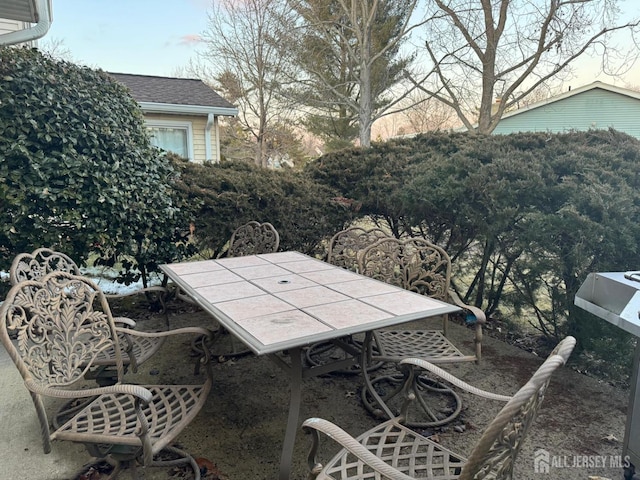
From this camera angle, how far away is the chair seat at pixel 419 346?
84.2 inches

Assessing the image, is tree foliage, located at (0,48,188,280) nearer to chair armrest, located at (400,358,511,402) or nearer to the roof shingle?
chair armrest, located at (400,358,511,402)

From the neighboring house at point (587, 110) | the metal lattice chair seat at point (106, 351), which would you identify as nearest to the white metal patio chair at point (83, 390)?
the metal lattice chair seat at point (106, 351)

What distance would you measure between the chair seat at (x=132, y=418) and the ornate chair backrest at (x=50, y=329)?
128mm

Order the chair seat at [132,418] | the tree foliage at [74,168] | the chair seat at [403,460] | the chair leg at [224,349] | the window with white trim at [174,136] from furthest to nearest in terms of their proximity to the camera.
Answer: the window with white trim at [174,136] < the chair leg at [224,349] < the tree foliage at [74,168] < the chair seat at [132,418] < the chair seat at [403,460]

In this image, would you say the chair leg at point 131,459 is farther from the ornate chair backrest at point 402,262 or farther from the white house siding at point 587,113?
the white house siding at point 587,113

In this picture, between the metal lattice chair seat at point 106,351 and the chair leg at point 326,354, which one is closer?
the metal lattice chair seat at point 106,351

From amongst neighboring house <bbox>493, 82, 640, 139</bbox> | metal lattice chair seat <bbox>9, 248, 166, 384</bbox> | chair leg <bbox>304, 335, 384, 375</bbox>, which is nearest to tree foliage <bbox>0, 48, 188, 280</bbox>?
metal lattice chair seat <bbox>9, 248, 166, 384</bbox>

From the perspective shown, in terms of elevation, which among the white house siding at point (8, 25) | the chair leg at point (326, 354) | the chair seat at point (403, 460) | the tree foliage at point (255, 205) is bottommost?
the chair leg at point (326, 354)

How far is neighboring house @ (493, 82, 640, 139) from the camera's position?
1113cm

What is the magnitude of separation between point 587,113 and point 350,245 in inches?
475

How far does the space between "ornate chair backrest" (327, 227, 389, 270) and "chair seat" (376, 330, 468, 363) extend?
781mm

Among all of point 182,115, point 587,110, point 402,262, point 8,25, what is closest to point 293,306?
point 402,262

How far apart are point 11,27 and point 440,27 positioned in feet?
31.0

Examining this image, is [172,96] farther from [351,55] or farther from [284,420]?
[284,420]
